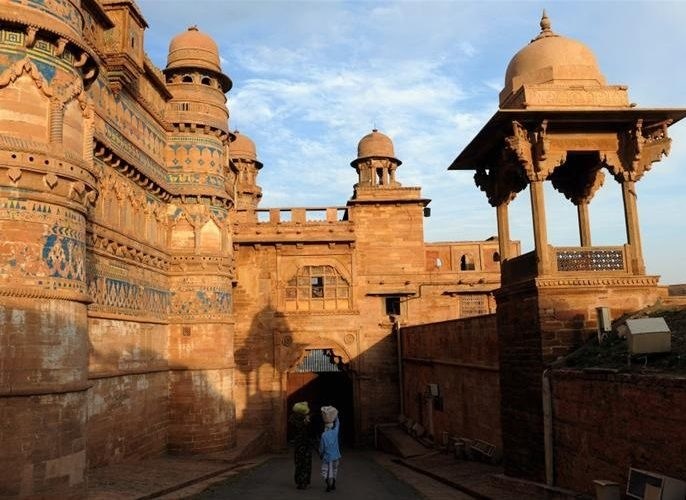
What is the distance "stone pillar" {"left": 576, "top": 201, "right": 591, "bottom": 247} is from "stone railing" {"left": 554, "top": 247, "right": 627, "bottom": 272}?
1.60 metres

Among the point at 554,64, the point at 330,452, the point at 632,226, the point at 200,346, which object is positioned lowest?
the point at 330,452

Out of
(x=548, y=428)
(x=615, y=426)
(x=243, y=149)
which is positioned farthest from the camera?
(x=243, y=149)

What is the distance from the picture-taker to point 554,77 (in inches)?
407

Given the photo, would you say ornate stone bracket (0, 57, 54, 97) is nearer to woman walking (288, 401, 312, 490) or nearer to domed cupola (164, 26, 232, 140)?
woman walking (288, 401, 312, 490)

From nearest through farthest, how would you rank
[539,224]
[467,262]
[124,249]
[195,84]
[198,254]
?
[539,224] < [124,249] < [198,254] < [195,84] < [467,262]

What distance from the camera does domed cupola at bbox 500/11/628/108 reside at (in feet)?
32.8

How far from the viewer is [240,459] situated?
17.1 meters

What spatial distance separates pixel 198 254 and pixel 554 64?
10.6 metres

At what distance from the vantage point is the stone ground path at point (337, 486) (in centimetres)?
1046

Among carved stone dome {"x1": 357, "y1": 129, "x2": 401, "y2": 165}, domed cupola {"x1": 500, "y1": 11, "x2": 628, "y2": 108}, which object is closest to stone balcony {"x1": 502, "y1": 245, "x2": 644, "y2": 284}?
domed cupola {"x1": 500, "y1": 11, "x2": 628, "y2": 108}

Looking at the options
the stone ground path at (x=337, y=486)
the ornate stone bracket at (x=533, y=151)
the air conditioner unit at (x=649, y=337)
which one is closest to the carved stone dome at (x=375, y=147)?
the stone ground path at (x=337, y=486)

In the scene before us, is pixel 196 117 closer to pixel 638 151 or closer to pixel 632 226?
pixel 638 151

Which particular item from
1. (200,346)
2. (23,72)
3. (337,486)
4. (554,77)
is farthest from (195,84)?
(337,486)

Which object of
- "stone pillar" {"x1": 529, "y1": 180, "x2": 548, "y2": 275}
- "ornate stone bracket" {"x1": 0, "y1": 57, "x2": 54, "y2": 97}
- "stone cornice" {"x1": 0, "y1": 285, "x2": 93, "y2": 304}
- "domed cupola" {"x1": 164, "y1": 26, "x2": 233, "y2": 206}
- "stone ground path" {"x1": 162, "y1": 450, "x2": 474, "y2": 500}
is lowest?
"stone ground path" {"x1": 162, "y1": 450, "x2": 474, "y2": 500}
